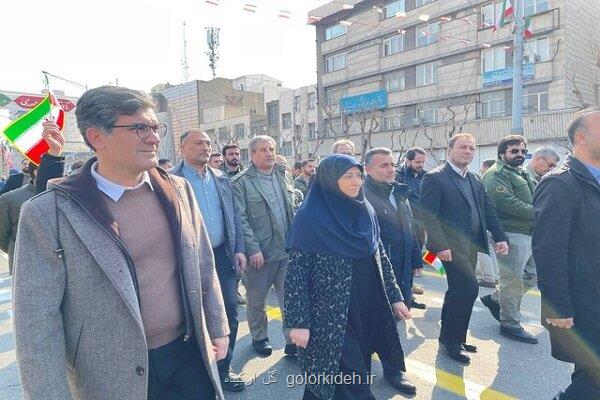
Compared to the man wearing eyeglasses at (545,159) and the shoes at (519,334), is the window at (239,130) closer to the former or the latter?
the man wearing eyeglasses at (545,159)

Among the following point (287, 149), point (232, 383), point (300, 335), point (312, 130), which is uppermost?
point (312, 130)

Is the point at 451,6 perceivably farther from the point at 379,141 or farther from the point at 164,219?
the point at 164,219

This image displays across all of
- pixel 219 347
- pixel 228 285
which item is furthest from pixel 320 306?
pixel 228 285

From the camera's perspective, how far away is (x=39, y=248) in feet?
5.24

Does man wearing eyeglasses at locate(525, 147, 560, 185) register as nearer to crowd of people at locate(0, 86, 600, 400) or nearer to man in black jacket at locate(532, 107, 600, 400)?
crowd of people at locate(0, 86, 600, 400)

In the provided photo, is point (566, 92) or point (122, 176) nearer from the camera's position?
point (122, 176)

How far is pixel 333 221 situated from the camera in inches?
108

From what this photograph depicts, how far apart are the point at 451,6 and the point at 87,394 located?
Answer: 30.7 metres

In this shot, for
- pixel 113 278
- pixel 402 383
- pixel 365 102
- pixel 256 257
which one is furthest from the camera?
pixel 365 102

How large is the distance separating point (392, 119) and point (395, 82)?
2687 mm

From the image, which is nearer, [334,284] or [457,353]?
[334,284]

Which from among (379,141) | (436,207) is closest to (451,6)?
(379,141)

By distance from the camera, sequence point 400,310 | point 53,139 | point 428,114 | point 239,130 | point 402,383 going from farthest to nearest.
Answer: point 239,130 → point 428,114 → point 402,383 → point 400,310 → point 53,139

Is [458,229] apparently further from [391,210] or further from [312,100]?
[312,100]
